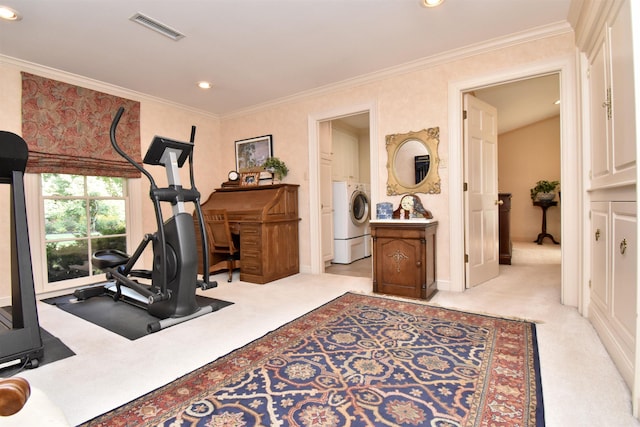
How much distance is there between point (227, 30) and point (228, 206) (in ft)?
7.35

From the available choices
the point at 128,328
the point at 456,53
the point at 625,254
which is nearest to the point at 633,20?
the point at 625,254

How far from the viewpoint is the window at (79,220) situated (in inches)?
137

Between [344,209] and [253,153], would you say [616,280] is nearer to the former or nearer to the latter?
[344,209]

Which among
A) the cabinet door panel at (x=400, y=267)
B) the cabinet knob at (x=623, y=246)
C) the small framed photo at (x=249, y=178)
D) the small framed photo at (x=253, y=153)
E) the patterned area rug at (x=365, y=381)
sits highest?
the small framed photo at (x=253, y=153)

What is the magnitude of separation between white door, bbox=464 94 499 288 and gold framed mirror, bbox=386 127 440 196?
320 mm

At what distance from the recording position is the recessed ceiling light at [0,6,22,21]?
2.32m

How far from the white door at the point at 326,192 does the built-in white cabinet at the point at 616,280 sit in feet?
10.1

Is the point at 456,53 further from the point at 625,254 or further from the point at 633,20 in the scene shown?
the point at 625,254

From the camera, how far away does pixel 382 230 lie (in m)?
3.16

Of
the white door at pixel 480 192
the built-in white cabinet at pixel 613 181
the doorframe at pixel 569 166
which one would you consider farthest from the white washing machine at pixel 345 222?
the built-in white cabinet at pixel 613 181

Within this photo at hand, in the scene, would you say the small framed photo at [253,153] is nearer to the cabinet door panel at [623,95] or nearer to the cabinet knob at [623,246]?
the cabinet door panel at [623,95]

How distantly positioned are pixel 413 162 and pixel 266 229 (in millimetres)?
1880

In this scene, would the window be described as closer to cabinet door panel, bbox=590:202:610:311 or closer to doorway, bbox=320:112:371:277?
doorway, bbox=320:112:371:277

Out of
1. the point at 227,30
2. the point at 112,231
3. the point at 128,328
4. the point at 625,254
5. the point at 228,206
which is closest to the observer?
the point at 625,254
